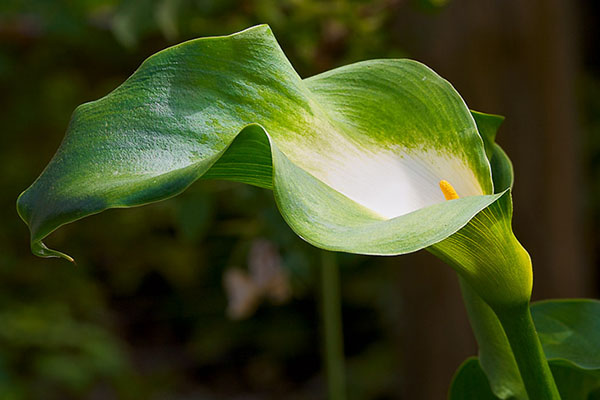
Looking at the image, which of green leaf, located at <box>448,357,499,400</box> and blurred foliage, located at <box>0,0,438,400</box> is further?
blurred foliage, located at <box>0,0,438,400</box>

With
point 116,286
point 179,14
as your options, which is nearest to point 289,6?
point 179,14

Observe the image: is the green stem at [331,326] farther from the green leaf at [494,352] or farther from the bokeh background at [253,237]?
the green leaf at [494,352]

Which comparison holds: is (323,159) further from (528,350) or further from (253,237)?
(253,237)

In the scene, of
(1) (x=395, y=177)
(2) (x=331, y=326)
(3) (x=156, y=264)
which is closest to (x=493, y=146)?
(1) (x=395, y=177)

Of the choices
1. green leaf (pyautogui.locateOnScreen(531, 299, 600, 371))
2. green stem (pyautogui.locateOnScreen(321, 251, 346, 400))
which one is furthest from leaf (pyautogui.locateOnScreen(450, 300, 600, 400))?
green stem (pyautogui.locateOnScreen(321, 251, 346, 400))

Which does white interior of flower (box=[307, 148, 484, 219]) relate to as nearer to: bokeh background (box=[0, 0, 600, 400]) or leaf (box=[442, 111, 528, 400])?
leaf (box=[442, 111, 528, 400])

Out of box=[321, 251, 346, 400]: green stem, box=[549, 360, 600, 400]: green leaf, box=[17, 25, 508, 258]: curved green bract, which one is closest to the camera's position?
box=[17, 25, 508, 258]: curved green bract

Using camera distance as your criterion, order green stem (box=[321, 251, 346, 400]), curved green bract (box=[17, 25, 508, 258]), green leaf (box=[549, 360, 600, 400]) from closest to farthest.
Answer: curved green bract (box=[17, 25, 508, 258])
green leaf (box=[549, 360, 600, 400])
green stem (box=[321, 251, 346, 400])
